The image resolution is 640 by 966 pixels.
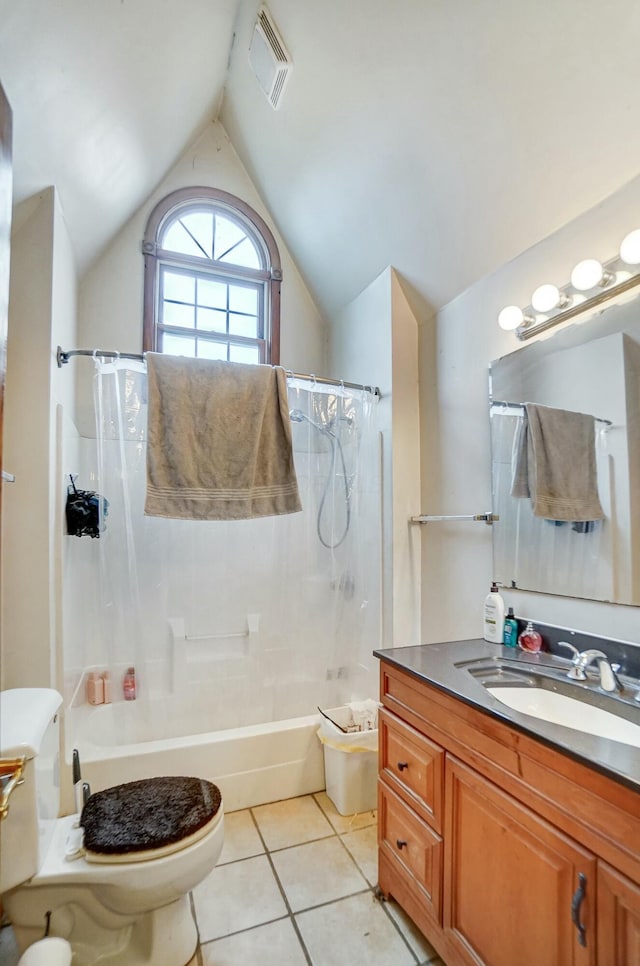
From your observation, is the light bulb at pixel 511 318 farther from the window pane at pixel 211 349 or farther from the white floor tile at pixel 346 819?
the white floor tile at pixel 346 819

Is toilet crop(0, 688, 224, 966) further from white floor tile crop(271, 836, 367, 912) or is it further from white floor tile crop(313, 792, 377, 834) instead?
white floor tile crop(313, 792, 377, 834)

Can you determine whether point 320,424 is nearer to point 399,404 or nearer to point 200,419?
point 399,404

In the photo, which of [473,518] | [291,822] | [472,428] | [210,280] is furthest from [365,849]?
[210,280]

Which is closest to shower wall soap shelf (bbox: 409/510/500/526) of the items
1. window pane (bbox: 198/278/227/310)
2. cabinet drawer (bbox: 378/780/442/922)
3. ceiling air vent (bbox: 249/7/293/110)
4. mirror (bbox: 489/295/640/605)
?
mirror (bbox: 489/295/640/605)

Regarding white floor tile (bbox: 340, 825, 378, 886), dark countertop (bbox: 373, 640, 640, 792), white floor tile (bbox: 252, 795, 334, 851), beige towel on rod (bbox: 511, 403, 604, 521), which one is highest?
beige towel on rod (bbox: 511, 403, 604, 521)

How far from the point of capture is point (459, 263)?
6.37 feet

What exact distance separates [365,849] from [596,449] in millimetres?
1711

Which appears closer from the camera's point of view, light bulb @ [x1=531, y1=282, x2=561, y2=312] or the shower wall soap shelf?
light bulb @ [x1=531, y1=282, x2=561, y2=312]

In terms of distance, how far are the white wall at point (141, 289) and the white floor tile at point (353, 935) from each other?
220 centimetres

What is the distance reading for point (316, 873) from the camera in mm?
1626

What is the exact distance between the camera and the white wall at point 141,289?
2.38 m

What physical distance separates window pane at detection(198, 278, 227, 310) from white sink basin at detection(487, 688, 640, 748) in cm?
249

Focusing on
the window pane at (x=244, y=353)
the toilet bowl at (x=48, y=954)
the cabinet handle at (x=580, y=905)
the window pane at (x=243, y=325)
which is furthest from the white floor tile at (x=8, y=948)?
the window pane at (x=243, y=325)

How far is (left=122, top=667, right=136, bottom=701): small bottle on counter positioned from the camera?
195 cm
